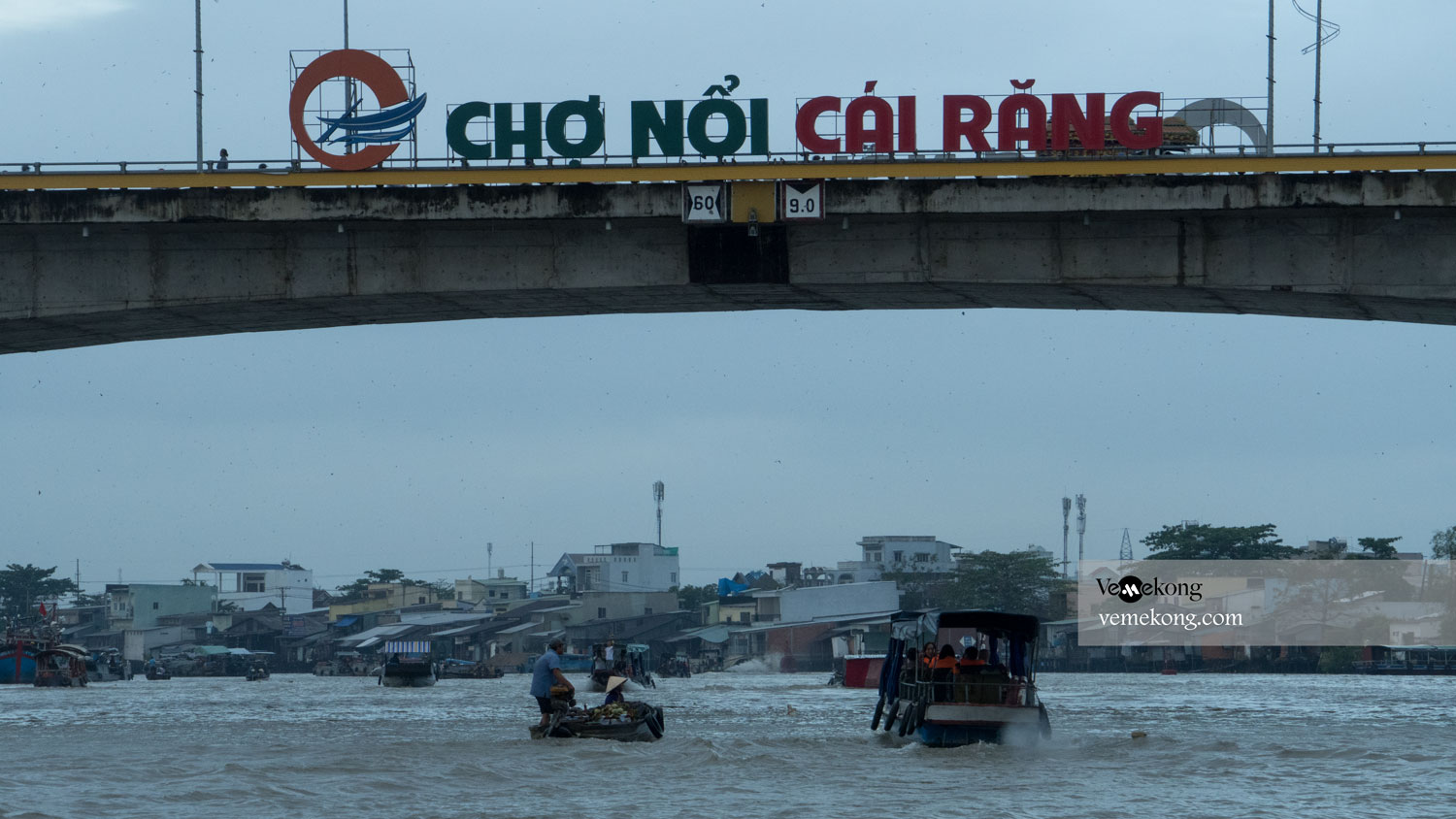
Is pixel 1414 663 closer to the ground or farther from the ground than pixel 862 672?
closer to the ground

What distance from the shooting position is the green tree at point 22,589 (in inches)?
4562

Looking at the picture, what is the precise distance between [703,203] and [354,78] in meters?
6.34

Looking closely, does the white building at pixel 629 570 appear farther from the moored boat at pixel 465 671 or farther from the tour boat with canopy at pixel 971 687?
the tour boat with canopy at pixel 971 687

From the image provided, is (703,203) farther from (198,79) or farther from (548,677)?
(198,79)

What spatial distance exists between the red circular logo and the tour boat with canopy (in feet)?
36.3

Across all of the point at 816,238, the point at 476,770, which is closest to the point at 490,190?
the point at 816,238

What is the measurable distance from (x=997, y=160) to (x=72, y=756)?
15895 mm

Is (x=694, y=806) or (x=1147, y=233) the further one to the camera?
(x=1147, y=233)

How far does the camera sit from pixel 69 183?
2508cm

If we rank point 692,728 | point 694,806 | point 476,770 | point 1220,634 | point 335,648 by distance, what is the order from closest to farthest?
point 694,806
point 476,770
point 692,728
point 1220,634
point 335,648

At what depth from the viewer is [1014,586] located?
3649 inches

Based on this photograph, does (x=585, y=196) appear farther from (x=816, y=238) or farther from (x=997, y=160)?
(x=997, y=160)

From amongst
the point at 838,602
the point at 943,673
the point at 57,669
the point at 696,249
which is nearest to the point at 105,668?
the point at 57,669

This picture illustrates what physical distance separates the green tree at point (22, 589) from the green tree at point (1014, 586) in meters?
63.5
